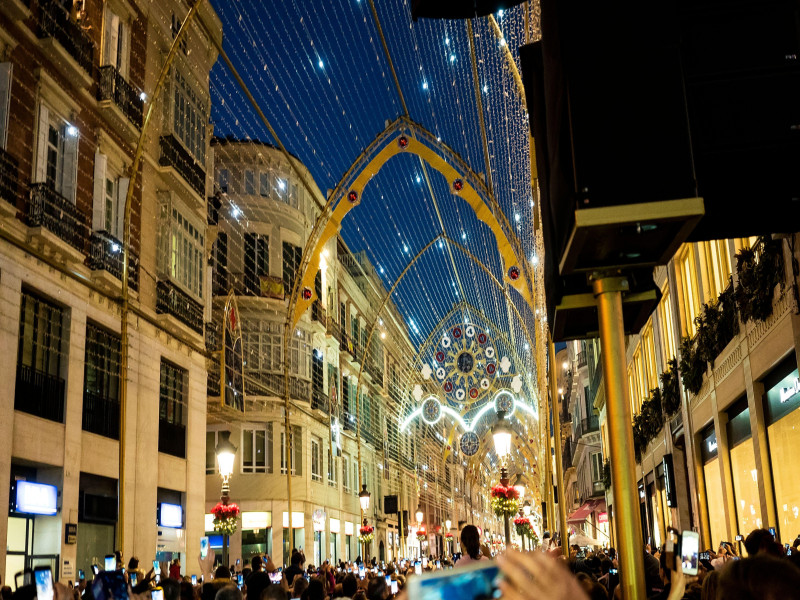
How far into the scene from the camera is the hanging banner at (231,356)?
2700 cm

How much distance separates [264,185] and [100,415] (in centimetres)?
2130

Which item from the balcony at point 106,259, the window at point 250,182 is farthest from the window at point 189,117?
the window at point 250,182

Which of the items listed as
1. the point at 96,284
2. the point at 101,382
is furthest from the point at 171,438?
the point at 96,284

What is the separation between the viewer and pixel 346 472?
164 feet

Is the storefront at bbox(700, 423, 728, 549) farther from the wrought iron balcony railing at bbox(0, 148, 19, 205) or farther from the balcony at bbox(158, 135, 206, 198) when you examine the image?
the balcony at bbox(158, 135, 206, 198)

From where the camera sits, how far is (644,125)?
136 inches

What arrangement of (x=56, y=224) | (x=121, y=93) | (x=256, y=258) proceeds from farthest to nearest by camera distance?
(x=256, y=258) → (x=121, y=93) → (x=56, y=224)

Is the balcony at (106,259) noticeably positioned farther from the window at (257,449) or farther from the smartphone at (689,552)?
the window at (257,449)

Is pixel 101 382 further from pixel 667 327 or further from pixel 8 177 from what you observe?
pixel 667 327

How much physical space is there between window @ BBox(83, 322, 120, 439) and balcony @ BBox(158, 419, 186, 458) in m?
2.73

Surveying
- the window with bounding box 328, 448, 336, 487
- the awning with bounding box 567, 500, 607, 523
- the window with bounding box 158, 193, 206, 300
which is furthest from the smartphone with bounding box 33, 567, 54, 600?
the awning with bounding box 567, 500, 607, 523

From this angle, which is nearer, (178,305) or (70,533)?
(70,533)

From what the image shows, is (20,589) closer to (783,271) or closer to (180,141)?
(783,271)

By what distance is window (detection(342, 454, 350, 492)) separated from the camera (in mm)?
49188
